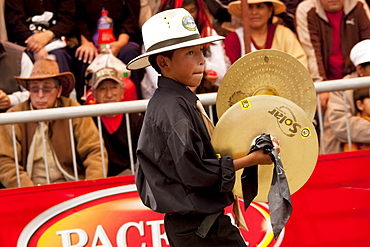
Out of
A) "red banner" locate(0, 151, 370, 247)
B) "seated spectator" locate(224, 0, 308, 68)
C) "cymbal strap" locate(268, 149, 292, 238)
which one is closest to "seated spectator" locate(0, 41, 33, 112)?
"red banner" locate(0, 151, 370, 247)

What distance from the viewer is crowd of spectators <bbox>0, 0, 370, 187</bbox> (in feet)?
20.0

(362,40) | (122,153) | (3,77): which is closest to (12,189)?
(122,153)

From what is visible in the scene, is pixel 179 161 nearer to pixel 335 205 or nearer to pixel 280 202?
pixel 280 202

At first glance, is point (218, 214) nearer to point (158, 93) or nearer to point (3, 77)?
point (158, 93)

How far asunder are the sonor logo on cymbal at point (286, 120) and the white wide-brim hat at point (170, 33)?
17.9 inches

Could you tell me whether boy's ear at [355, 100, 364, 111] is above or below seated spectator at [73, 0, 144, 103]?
below

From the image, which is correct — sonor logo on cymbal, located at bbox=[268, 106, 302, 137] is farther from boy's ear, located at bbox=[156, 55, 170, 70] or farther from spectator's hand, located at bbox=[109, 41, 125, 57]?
spectator's hand, located at bbox=[109, 41, 125, 57]

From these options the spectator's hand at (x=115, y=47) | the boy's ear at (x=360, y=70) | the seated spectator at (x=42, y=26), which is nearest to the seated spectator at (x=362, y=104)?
the boy's ear at (x=360, y=70)

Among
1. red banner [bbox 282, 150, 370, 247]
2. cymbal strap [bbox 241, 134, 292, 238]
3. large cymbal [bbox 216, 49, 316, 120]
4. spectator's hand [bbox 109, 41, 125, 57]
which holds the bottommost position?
red banner [bbox 282, 150, 370, 247]

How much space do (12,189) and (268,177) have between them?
7.08ft

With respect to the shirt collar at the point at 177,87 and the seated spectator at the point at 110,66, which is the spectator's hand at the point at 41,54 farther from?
the shirt collar at the point at 177,87

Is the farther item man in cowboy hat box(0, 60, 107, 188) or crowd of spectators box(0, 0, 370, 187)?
crowd of spectators box(0, 0, 370, 187)

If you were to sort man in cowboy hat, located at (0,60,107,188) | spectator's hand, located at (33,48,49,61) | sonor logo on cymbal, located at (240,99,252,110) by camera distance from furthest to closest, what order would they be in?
spectator's hand, located at (33,48,49,61)
man in cowboy hat, located at (0,60,107,188)
sonor logo on cymbal, located at (240,99,252,110)

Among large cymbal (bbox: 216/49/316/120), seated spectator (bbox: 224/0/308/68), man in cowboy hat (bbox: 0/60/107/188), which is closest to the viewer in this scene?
large cymbal (bbox: 216/49/316/120)
